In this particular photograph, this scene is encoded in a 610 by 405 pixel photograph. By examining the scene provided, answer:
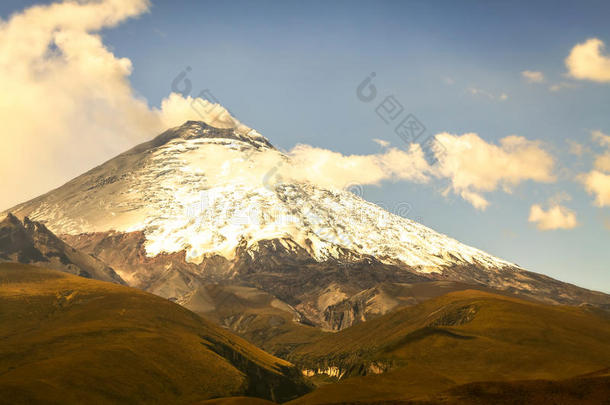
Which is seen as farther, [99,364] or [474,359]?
[474,359]

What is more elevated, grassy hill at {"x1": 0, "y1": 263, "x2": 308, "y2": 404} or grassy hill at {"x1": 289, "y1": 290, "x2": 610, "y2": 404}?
grassy hill at {"x1": 289, "y1": 290, "x2": 610, "y2": 404}

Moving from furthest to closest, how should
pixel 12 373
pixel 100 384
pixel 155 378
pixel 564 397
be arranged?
pixel 155 378 → pixel 100 384 → pixel 12 373 → pixel 564 397

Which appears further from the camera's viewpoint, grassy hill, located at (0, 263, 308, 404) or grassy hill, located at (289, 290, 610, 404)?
grassy hill, located at (289, 290, 610, 404)

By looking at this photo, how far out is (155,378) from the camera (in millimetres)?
158000

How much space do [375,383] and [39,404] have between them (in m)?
68.0

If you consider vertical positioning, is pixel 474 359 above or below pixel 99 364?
above

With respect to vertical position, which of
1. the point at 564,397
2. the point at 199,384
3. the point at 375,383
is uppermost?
the point at 564,397

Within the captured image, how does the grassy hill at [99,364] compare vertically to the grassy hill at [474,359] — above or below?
below

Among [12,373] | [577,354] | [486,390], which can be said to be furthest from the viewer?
[577,354]

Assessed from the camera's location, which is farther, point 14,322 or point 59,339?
point 14,322

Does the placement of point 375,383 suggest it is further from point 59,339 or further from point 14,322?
point 14,322

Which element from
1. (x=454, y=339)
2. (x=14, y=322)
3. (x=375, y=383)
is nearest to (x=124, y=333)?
(x=14, y=322)

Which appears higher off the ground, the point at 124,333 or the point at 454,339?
the point at 454,339

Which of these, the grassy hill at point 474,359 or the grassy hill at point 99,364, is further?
the grassy hill at point 474,359
